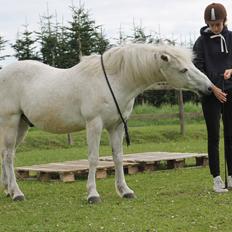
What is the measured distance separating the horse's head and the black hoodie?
1.27 feet

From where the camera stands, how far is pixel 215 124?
7.27 metres

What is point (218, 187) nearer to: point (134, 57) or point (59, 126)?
point (134, 57)

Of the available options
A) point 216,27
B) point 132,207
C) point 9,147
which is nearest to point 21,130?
point 9,147

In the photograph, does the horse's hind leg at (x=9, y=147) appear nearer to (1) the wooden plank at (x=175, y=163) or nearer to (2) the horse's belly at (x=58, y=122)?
(2) the horse's belly at (x=58, y=122)

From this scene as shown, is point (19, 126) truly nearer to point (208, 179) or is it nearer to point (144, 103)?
point (208, 179)

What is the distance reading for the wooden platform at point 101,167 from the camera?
9.28m

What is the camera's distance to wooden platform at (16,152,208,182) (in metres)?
9.28

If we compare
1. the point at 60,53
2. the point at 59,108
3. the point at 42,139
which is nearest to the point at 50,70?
the point at 59,108

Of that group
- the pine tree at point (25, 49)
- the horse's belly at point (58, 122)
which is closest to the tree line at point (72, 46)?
the pine tree at point (25, 49)

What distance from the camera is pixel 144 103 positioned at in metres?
22.1

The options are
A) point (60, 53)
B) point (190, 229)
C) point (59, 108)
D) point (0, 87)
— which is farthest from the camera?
point (60, 53)

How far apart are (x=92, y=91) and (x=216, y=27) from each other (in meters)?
1.74

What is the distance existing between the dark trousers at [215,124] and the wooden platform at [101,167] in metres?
2.47

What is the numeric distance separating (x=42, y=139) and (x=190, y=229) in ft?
38.2
